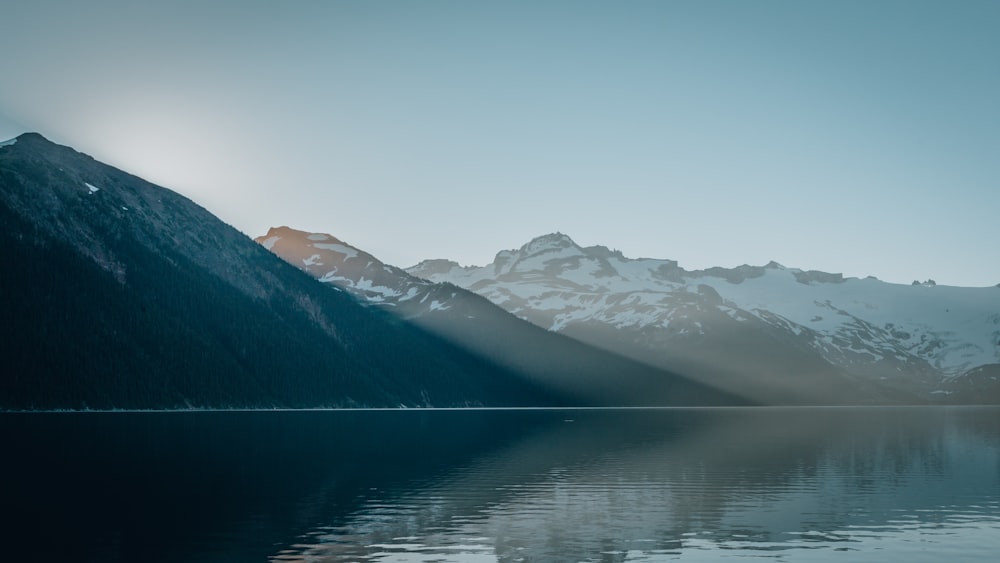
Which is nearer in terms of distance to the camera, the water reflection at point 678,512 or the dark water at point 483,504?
the dark water at point 483,504

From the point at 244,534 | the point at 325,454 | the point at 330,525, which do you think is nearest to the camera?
the point at 244,534

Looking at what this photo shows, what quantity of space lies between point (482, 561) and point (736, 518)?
27204 millimetres

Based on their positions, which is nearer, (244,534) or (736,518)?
(244,534)

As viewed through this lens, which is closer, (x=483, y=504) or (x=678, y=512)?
(x=678, y=512)

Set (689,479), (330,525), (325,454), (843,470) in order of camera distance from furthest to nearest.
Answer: (325,454), (843,470), (689,479), (330,525)

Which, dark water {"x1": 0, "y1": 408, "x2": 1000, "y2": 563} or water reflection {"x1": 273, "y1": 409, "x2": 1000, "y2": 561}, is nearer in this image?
dark water {"x1": 0, "y1": 408, "x2": 1000, "y2": 563}

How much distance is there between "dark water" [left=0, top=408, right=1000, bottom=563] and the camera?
59.4 m

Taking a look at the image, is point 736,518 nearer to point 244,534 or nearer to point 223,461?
point 244,534

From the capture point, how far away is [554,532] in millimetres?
67500

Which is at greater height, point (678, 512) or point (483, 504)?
point (678, 512)

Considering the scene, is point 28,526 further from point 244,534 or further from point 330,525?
point 330,525

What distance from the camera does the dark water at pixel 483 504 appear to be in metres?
59.4

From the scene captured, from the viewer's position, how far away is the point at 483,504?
8288 cm

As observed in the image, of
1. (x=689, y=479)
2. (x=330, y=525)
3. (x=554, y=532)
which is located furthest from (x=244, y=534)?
(x=689, y=479)
